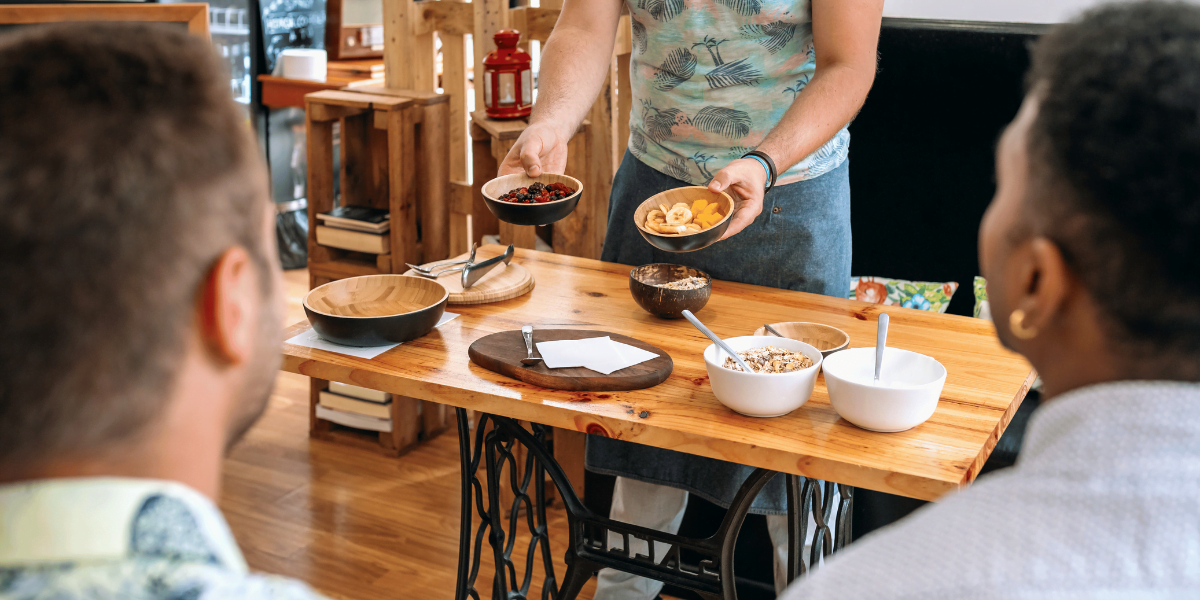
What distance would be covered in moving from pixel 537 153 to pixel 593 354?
493 mm

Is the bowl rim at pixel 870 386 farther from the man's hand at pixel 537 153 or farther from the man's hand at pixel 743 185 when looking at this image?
the man's hand at pixel 537 153

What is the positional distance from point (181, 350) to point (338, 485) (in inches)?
97.2

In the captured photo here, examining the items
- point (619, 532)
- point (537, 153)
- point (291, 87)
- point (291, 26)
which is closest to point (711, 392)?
point (619, 532)

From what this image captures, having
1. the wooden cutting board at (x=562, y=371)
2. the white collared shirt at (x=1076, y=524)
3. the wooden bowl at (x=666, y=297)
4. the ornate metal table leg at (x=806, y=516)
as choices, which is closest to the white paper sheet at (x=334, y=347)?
the wooden cutting board at (x=562, y=371)

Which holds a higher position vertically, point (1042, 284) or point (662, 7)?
point (662, 7)

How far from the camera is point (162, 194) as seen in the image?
62 centimetres

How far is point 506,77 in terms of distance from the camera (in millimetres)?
2918

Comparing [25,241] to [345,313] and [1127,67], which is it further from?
[345,313]

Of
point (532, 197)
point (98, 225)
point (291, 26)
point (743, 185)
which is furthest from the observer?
point (291, 26)

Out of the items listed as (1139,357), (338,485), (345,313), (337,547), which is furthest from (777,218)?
(338,485)

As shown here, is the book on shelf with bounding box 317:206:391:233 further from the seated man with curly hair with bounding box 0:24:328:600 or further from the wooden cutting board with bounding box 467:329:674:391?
the seated man with curly hair with bounding box 0:24:328:600

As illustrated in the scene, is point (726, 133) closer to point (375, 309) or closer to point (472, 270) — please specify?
point (472, 270)

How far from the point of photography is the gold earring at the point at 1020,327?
2.57 feet

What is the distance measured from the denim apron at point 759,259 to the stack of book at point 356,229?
122 centimetres
